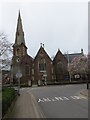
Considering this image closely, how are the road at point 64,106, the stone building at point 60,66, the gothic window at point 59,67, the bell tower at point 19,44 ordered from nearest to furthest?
the road at point 64,106 → the stone building at point 60,66 → the gothic window at point 59,67 → the bell tower at point 19,44

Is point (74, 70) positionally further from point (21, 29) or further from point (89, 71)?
point (21, 29)

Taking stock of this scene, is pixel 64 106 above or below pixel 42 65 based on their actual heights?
below

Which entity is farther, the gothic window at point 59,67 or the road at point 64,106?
the gothic window at point 59,67

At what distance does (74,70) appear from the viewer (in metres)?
66.1

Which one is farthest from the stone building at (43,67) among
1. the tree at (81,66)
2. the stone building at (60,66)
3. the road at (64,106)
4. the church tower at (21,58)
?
the road at (64,106)

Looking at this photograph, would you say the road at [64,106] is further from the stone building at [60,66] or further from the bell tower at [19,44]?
the bell tower at [19,44]

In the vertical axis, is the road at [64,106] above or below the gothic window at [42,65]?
below

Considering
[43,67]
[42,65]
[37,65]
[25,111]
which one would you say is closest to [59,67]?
[43,67]

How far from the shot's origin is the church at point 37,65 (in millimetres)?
83938

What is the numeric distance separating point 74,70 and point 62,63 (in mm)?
21932

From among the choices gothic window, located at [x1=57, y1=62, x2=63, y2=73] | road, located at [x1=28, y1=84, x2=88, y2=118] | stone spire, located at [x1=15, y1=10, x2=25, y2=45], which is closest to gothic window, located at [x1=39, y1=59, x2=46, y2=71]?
gothic window, located at [x1=57, y1=62, x2=63, y2=73]

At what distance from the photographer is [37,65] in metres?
85.9

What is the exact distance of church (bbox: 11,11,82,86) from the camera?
275 ft

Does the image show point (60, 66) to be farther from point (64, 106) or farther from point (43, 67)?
point (64, 106)
